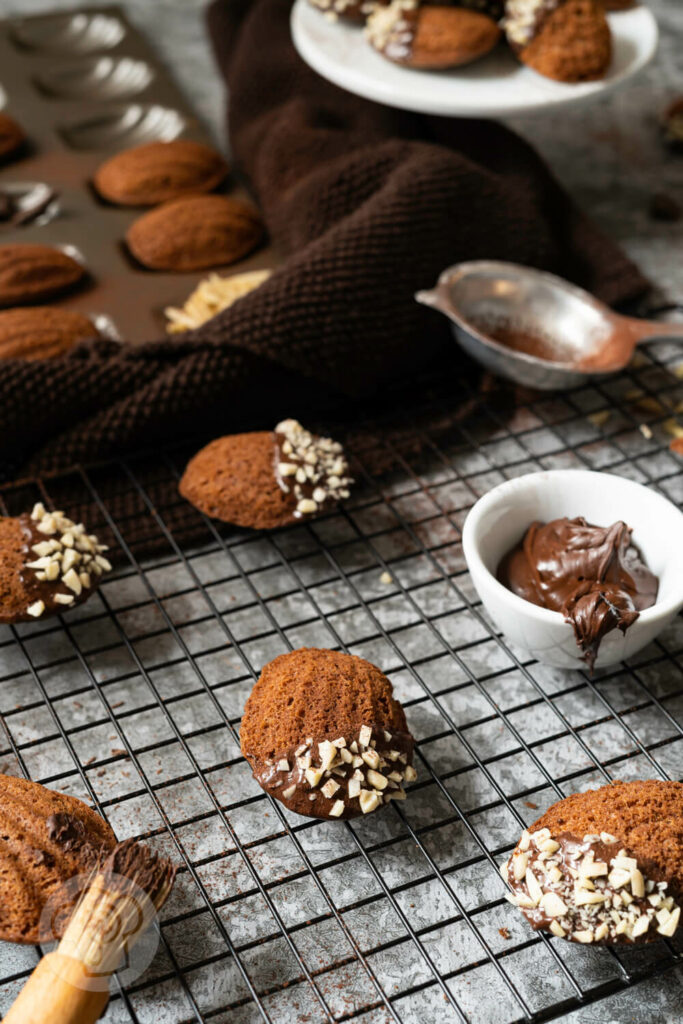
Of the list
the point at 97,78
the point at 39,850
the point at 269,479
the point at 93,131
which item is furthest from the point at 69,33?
the point at 39,850

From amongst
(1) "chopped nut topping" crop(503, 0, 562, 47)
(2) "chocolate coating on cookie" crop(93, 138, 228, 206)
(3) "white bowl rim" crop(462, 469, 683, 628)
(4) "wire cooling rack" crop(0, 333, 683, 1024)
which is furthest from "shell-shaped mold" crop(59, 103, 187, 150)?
(3) "white bowl rim" crop(462, 469, 683, 628)

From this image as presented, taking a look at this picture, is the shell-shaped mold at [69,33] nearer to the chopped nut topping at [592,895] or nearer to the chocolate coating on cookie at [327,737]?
the chocolate coating on cookie at [327,737]

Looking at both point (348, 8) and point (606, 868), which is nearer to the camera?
point (606, 868)

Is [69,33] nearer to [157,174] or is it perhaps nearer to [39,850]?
[157,174]

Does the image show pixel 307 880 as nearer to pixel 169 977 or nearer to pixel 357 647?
pixel 169 977

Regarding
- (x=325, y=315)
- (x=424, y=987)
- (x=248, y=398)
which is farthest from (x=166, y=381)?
(x=424, y=987)
